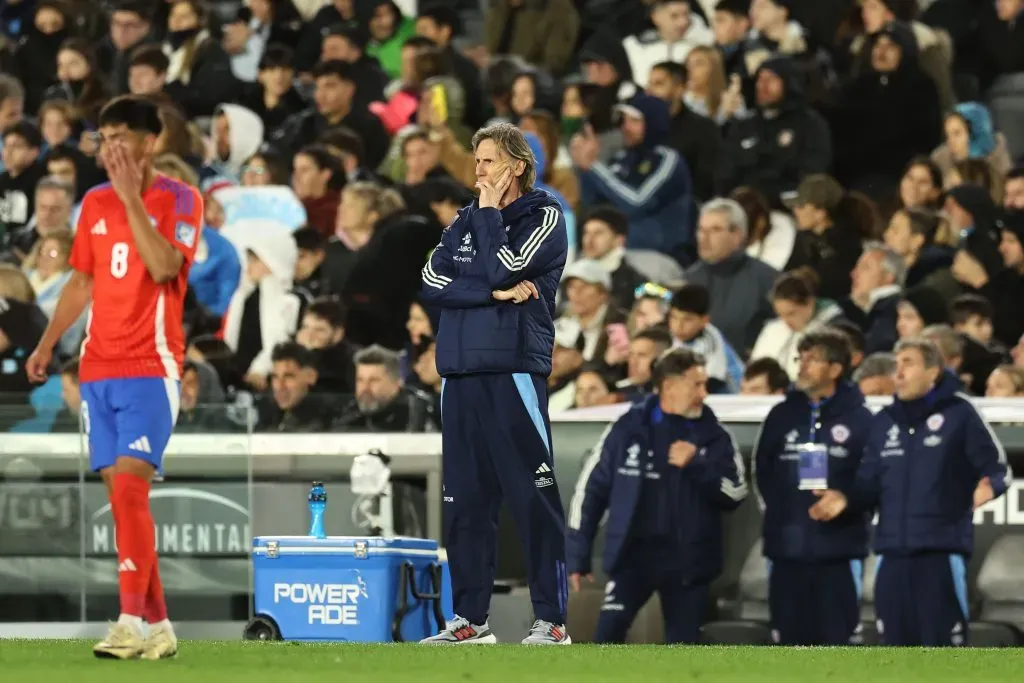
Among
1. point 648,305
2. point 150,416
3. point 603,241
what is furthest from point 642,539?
point 150,416

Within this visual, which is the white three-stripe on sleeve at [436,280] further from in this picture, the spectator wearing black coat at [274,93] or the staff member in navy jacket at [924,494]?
the spectator wearing black coat at [274,93]

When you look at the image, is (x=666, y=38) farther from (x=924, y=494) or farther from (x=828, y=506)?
(x=924, y=494)

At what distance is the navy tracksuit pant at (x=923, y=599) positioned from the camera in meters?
11.2

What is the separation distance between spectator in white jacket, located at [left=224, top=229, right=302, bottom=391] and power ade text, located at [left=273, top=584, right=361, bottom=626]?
4.14 m

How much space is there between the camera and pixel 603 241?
48.3ft

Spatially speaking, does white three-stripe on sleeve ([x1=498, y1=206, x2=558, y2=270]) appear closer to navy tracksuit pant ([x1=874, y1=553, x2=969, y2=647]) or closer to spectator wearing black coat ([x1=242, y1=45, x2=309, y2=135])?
navy tracksuit pant ([x1=874, y1=553, x2=969, y2=647])

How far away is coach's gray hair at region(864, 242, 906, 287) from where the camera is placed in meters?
14.0

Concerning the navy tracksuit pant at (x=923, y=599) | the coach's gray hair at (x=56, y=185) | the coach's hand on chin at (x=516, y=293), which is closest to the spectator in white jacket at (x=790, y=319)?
the navy tracksuit pant at (x=923, y=599)

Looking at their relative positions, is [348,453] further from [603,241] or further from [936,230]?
[936,230]

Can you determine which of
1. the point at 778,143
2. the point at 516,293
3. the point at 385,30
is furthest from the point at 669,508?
the point at 385,30

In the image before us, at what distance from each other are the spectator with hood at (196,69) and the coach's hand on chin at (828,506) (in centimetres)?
822

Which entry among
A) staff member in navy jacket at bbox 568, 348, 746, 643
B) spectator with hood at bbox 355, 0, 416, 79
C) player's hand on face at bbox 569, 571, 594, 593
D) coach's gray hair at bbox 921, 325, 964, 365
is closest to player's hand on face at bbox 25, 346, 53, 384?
player's hand on face at bbox 569, 571, 594, 593

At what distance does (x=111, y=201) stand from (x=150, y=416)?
30.8 inches

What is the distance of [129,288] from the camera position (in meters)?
7.64
